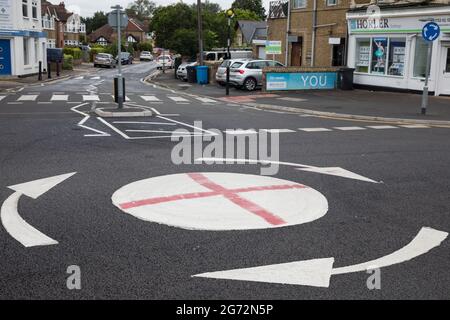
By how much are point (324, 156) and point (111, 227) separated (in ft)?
18.5

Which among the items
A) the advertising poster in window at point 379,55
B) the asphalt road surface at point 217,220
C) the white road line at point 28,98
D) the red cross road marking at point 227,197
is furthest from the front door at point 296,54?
the red cross road marking at point 227,197

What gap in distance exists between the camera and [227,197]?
7.27m

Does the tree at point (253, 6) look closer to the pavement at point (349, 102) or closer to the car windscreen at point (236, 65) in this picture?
the car windscreen at point (236, 65)

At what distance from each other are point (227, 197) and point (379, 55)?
22.5 meters

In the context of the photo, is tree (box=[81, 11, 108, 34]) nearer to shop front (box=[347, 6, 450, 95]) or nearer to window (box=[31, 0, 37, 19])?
window (box=[31, 0, 37, 19])

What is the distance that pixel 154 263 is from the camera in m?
4.93

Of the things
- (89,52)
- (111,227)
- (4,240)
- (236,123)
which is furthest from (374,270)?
(89,52)

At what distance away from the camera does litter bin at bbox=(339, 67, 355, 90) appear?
27984 mm

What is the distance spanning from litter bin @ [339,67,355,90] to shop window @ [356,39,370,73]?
840 mm

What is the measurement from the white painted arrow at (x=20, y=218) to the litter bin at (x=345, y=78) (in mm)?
21692

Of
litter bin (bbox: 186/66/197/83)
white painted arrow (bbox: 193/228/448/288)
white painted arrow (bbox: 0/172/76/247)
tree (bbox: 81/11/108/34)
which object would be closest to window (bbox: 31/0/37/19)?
litter bin (bbox: 186/66/197/83)

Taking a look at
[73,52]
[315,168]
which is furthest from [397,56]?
[73,52]

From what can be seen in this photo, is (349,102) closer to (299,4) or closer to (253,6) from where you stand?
(299,4)

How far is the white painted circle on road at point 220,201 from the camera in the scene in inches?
245
